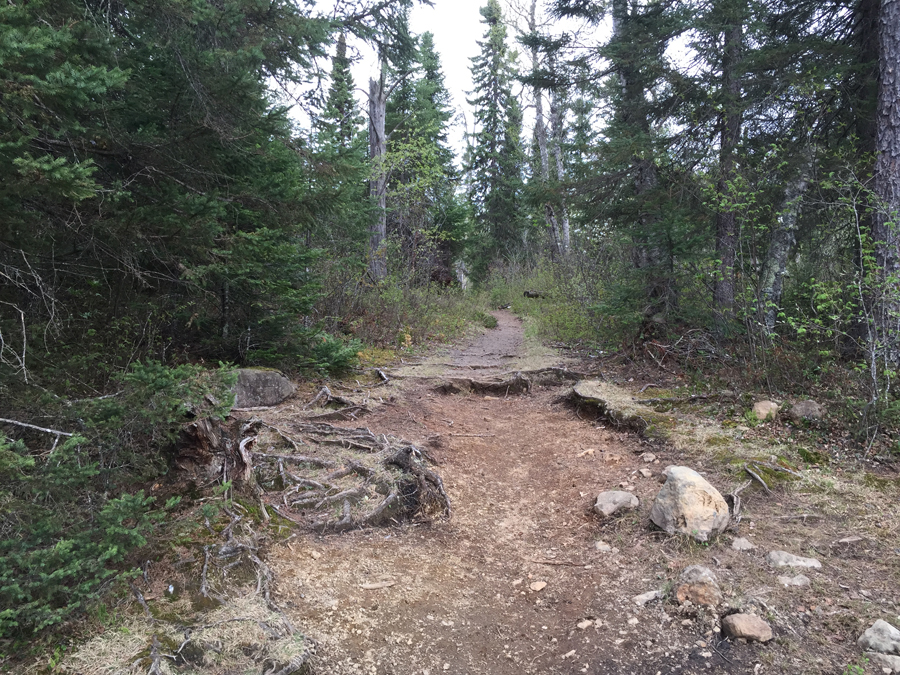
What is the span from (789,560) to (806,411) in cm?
273

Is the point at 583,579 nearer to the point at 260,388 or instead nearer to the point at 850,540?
the point at 850,540

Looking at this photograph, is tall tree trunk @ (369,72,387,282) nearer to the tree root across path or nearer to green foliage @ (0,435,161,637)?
the tree root across path

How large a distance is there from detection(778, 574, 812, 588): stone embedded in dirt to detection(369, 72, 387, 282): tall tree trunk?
10.5m

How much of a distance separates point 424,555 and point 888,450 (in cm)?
430

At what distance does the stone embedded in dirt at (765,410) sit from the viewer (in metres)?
5.50

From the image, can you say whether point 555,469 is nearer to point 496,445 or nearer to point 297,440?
point 496,445

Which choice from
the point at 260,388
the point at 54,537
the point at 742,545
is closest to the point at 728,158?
the point at 742,545

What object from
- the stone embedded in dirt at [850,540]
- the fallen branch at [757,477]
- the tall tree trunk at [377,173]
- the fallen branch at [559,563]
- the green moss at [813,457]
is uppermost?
the tall tree trunk at [377,173]

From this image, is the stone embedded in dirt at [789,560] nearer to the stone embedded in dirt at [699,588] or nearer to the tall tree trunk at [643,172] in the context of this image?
the stone embedded in dirt at [699,588]

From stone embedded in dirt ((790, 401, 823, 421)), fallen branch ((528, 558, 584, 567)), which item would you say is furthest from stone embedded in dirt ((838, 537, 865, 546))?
stone embedded in dirt ((790, 401, 823, 421))

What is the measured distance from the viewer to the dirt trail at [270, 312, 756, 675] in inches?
106

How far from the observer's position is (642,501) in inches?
171

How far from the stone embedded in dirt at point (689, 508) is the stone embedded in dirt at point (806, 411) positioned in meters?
2.28

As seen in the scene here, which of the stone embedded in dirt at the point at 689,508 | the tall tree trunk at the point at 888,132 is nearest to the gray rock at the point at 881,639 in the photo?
the stone embedded in dirt at the point at 689,508
